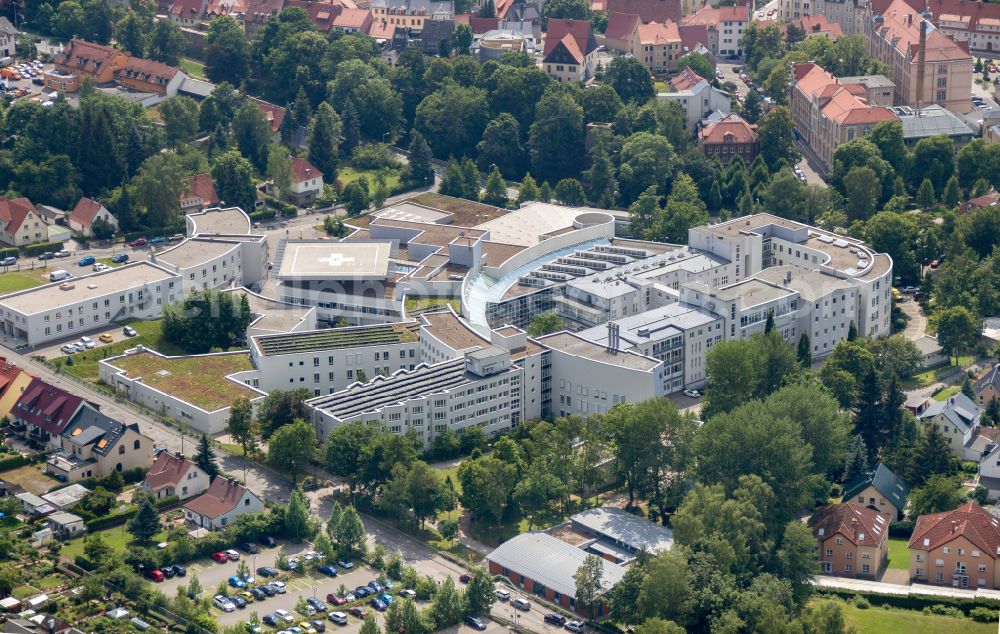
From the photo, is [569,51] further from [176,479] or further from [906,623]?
[906,623]

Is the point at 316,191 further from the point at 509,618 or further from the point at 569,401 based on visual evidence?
the point at 509,618

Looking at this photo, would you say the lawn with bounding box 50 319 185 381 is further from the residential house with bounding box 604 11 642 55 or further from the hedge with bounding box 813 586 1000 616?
the residential house with bounding box 604 11 642 55

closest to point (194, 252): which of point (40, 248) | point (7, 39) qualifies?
point (40, 248)

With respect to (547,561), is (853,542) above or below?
below

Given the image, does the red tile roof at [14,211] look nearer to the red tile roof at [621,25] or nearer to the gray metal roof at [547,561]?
the gray metal roof at [547,561]

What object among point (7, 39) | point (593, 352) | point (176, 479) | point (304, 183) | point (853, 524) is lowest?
point (853, 524)

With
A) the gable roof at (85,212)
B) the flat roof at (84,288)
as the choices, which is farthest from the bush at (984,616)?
the gable roof at (85,212)

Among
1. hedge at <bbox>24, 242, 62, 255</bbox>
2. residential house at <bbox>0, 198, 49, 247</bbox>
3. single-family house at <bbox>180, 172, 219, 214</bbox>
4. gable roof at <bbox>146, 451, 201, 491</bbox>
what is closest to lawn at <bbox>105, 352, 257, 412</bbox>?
gable roof at <bbox>146, 451, 201, 491</bbox>

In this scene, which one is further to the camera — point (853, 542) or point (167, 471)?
point (167, 471)
